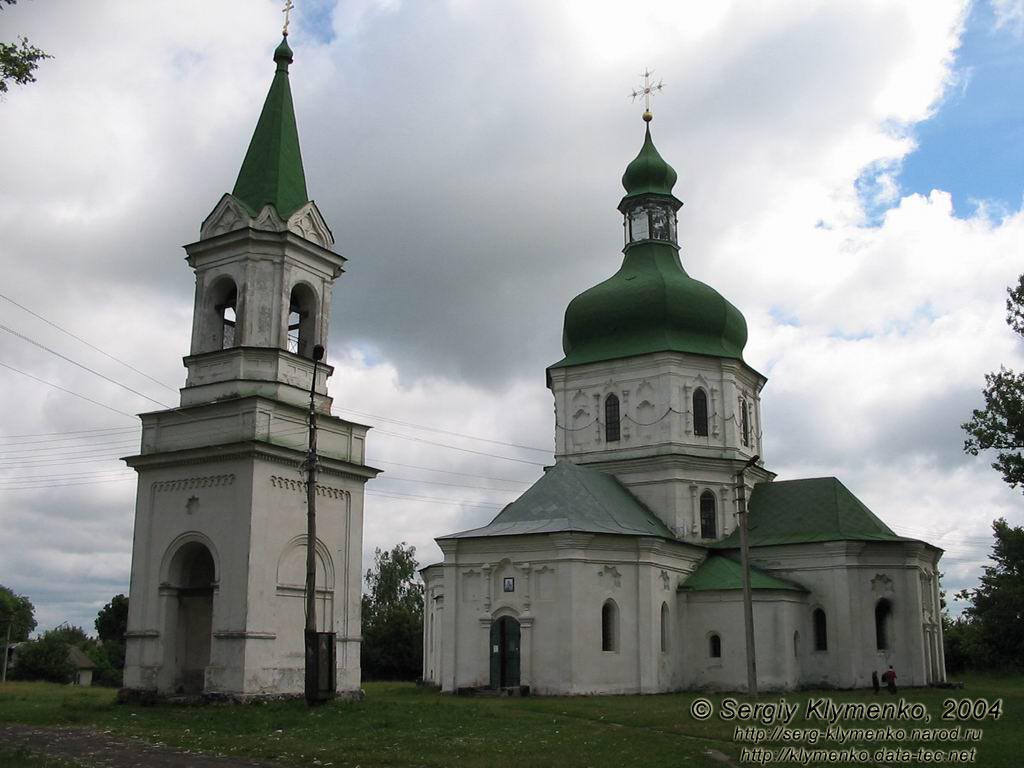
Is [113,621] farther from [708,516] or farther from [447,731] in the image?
[447,731]

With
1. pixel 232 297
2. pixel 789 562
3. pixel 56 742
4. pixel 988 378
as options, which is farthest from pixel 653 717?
pixel 789 562

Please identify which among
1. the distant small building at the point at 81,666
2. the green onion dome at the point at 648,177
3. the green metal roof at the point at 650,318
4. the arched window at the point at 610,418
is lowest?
the distant small building at the point at 81,666

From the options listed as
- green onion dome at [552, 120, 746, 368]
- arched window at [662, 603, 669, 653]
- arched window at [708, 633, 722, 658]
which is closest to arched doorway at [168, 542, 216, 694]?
arched window at [662, 603, 669, 653]

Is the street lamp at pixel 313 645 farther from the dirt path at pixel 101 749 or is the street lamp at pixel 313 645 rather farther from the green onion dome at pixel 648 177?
the green onion dome at pixel 648 177

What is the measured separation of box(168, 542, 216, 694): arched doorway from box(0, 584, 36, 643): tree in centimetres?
5983

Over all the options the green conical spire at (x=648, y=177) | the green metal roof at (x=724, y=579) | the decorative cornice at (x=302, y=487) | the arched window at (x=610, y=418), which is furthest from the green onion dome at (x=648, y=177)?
the decorative cornice at (x=302, y=487)

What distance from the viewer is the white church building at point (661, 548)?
34.5 m

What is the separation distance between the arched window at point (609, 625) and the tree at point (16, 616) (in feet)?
199

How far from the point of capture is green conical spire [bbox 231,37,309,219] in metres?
29.0

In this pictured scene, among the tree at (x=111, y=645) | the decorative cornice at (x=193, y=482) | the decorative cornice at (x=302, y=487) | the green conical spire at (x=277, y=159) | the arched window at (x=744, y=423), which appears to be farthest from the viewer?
the tree at (x=111, y=645)

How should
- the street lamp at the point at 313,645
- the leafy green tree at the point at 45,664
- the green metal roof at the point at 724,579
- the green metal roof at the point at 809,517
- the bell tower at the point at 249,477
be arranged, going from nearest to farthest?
the street lamp at the point at 313,645 → the bell tower at the point at 249,477 → the green metal roof at the point at 724,579 → the green metal roof at the point at 809,517 → the leafy green tree at the point at 45,664

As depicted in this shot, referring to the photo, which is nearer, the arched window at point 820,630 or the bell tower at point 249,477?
the bell tower at point 249,477

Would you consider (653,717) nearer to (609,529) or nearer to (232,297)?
(609,529)

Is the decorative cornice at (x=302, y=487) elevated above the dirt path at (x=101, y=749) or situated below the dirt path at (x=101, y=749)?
above
